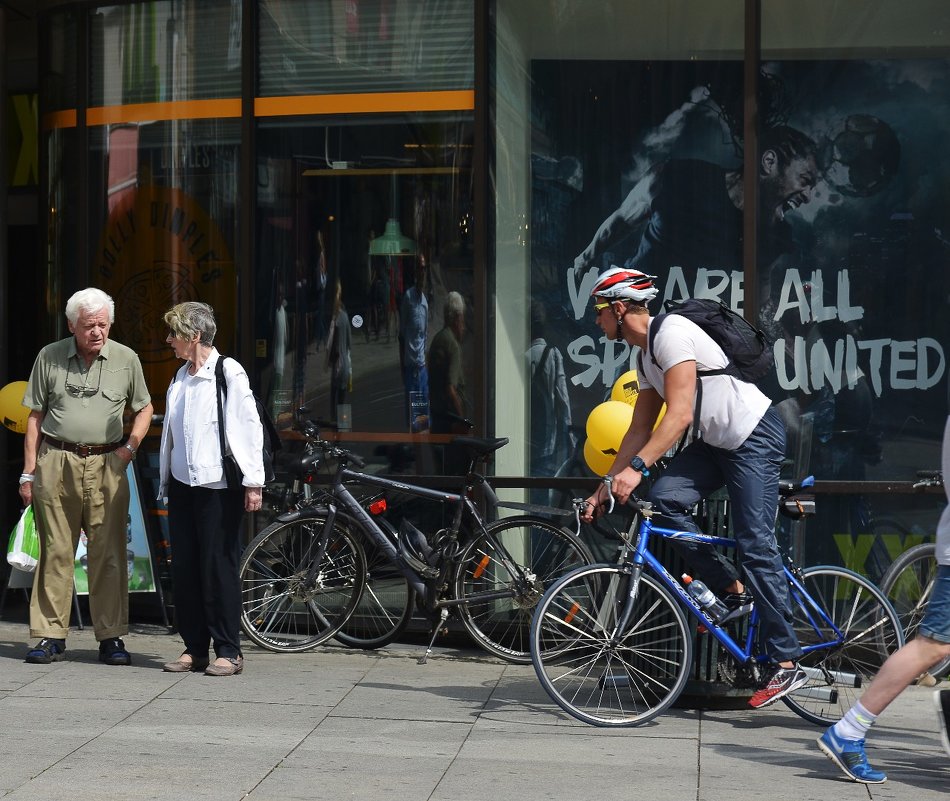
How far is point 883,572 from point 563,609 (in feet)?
8.04

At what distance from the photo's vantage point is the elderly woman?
6.95 metres

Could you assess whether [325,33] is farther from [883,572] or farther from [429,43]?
[883,572]

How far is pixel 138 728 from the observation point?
6055 millimetres


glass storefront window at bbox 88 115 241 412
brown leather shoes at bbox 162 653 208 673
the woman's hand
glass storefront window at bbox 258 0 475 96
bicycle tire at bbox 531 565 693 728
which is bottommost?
brown leather shoes at bbox 162 653 208 673

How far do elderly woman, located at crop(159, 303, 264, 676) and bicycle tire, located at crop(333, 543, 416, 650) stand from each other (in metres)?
0.82

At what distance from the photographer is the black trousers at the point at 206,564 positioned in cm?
702

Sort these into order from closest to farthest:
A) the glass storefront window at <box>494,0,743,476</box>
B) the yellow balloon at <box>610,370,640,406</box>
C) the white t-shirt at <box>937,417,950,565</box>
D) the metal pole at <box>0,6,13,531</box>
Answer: the white t-shirt at <box>937,417,950,565</box> < the yellow balloon at <box>610,370,640,406</box> < the glass storefront window at <box>494,0,743,476</box> < the metal pole at <box>0,6,13,531</box>

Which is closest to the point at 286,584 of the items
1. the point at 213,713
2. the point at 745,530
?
the point at 213,713

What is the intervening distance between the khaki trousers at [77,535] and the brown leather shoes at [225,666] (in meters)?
0.60

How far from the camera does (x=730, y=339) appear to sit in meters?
6.21

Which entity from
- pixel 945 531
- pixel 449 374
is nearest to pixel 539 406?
pixel 449 374

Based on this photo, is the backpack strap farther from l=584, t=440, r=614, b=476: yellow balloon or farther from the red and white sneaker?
the red and white sneaker

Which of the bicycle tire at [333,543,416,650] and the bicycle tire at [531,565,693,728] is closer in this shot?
the bicycle tire at [531,565,693,728]

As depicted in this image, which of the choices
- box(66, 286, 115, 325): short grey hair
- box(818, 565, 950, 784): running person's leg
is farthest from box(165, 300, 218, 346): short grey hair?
box(818, 565, 950, 784): running person's leg
